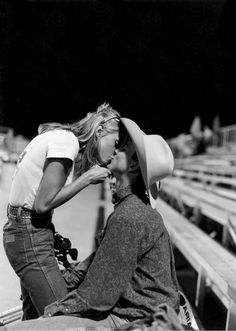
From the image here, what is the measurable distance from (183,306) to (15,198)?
811mm

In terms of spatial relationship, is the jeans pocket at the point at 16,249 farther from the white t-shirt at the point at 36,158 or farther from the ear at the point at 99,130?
the ear at the point at 99,130

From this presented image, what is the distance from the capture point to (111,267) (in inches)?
68.3

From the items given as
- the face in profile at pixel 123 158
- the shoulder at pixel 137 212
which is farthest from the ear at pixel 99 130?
the shoulder at pixel 137 212

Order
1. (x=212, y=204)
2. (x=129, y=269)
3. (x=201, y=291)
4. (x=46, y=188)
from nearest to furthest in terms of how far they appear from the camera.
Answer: (x=129, y=269), (x=46, y=188), (x=201, y=291), (x=212, y=204)

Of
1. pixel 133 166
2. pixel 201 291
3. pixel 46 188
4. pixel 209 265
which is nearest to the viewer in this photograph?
pixel 133 166

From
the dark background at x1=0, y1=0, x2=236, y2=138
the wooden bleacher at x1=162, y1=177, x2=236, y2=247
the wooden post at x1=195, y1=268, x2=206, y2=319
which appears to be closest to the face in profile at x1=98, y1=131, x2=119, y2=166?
the dark background at x1=0, y1=0, x2=236, y2=138

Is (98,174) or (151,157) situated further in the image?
(98,174)

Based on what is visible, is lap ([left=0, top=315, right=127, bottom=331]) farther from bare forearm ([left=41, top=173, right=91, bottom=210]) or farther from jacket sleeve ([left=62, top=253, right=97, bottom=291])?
bare forearm ([left=41, top=173, right=91, bottom=210])

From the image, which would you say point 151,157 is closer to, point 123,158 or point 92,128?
point 123,158

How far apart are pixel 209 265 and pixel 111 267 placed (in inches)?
73.7

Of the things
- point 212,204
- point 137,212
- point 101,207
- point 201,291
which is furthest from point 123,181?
point 101,207

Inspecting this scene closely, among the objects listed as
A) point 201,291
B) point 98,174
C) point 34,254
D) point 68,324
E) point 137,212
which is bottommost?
point 201,291

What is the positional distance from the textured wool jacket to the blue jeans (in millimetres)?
357

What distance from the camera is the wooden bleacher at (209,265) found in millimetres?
2812
